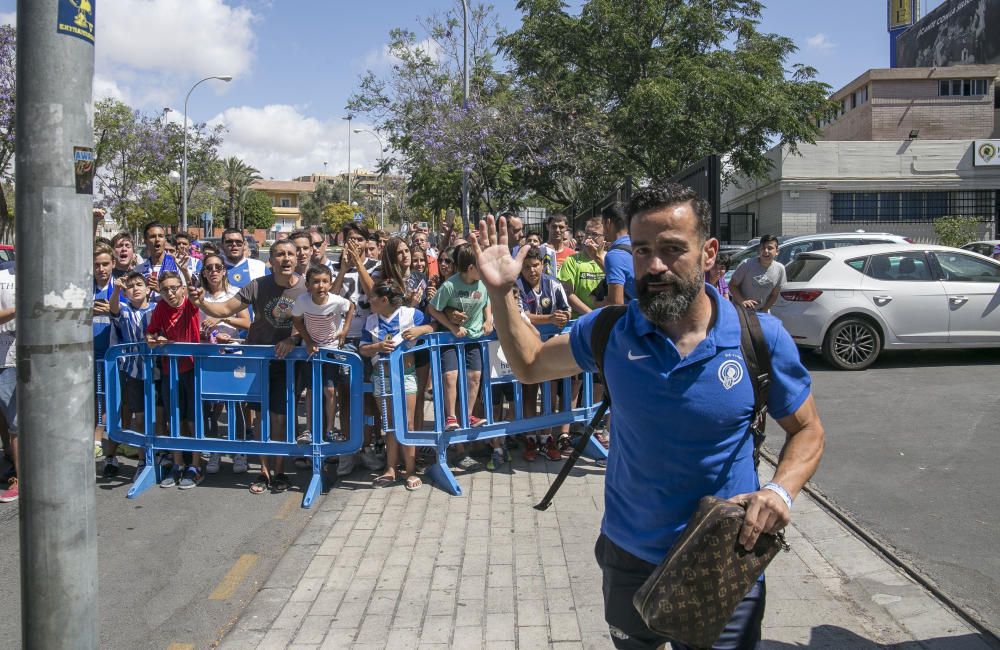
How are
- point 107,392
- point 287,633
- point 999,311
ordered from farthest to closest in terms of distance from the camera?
point 999,311, point 107,392, point 287,633

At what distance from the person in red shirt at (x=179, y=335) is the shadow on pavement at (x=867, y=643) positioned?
454 centimetres

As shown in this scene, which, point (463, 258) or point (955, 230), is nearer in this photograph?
point (463, 258)

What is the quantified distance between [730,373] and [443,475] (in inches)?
167

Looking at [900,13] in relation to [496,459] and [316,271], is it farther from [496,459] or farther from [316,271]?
[316,271]

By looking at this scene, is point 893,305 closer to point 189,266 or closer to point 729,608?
point 189,266

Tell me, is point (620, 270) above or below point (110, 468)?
above

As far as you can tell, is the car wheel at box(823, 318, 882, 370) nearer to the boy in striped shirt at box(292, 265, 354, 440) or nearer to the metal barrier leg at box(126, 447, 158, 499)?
the boy in striped shirt at box(292, 265, 354, 440)

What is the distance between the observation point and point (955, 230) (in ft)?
96.8

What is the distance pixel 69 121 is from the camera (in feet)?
7.97

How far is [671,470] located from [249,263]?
694 cm

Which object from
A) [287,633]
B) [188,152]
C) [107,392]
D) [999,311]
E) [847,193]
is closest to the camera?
[287,633]

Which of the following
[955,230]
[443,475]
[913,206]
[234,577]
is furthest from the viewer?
[913,206]

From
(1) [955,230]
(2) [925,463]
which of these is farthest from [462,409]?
(1) [955,230]

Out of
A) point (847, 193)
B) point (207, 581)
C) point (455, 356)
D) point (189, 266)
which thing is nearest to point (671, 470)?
point (207, 581)
